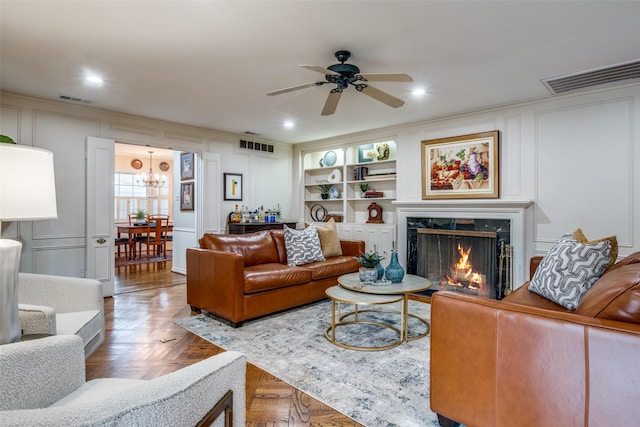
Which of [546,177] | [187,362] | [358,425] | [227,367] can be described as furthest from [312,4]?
[546,177]

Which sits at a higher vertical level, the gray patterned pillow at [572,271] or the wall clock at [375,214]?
the wall clock at [375,214]

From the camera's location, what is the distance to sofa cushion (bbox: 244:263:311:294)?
334cm

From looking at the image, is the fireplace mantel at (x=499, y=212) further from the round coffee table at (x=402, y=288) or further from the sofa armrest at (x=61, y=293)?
the sofa armrest at (x=61, y=293)

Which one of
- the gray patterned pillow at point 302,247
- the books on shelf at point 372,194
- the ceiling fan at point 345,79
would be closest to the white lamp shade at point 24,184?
the ceiling fan at point 345,79

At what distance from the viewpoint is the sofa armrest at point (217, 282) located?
325cm

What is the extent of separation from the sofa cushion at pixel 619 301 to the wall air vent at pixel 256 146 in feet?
17.4

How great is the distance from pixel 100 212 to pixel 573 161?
5.49m

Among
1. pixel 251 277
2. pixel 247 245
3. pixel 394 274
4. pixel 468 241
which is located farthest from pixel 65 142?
pixel 468 241

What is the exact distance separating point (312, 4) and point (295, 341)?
2488 millimetres

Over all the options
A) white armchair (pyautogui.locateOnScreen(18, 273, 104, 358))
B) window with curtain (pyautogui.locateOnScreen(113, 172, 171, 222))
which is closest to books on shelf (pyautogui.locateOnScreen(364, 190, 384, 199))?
white armchair (pyautogui.locateOnScreen(18, 273, 104, 358))

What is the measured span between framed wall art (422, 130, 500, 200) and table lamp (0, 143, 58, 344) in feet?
14.1

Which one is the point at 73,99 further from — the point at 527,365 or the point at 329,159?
the point at 527,365

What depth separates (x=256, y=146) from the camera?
20.0 ft

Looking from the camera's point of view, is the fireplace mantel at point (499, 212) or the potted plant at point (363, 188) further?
the potted plant at point (363, 188)
